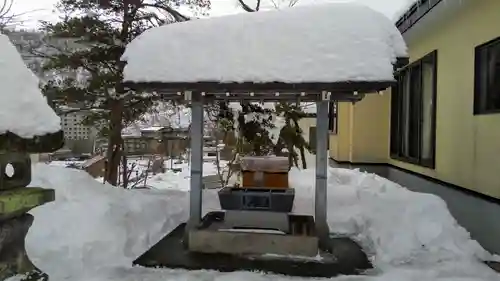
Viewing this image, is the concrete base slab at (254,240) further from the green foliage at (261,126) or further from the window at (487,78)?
the green foliage at (261,126)

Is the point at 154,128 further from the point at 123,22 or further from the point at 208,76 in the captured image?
Result: the point at 208,76

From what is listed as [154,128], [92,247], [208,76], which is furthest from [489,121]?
[154,128]

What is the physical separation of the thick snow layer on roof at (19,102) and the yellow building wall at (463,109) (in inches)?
204

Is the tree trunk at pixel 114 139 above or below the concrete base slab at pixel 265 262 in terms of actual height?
above

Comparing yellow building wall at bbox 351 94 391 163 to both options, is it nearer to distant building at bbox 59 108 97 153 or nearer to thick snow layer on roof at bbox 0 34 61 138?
distant building at bbox 59 108 97 153

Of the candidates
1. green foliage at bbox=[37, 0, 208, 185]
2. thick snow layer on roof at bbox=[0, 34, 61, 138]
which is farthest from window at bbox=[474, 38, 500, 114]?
green foliage at bbox=[37, 0, 208, 185]

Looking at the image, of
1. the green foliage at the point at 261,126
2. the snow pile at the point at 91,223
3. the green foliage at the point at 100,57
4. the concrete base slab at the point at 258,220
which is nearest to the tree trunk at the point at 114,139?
the green foliage at the point at 100,57

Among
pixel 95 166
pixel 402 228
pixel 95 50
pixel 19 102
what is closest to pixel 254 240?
pixel 402 228

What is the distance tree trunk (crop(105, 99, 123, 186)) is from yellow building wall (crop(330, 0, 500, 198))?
6325mm

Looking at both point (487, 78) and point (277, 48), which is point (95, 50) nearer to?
point (277, 48)

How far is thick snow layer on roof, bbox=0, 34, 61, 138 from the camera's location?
2.33 metres

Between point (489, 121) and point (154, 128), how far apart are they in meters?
11.7

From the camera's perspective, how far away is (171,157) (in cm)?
1738

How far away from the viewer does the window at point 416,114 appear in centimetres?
832
